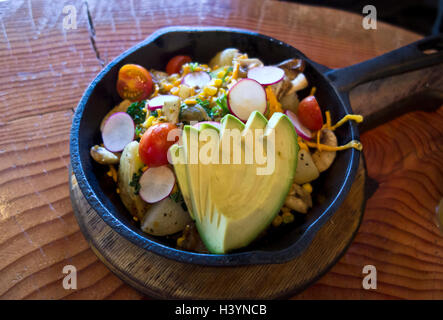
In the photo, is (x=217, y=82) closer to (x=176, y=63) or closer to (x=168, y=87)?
(x=168, y=87)

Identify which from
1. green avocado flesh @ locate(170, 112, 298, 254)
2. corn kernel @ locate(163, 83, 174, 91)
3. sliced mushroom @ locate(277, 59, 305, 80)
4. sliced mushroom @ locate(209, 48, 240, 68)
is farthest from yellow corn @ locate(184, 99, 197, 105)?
sliced mushroom @ locate(277, 59, 305, 80)

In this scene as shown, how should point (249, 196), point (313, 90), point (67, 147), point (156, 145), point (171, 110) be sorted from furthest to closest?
1. point (67, 147)
2. point (313, 90)
3. point (171, 110)
4. point (156, 145)
5. point (249, 196)

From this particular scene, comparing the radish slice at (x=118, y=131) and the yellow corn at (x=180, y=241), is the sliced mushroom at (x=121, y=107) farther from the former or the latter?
the yellow corn at (x=180, y=241)

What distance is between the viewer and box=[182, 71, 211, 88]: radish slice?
1.90 meters

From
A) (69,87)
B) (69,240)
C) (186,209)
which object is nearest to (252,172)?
(186,209)

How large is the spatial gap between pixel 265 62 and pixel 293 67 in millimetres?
282

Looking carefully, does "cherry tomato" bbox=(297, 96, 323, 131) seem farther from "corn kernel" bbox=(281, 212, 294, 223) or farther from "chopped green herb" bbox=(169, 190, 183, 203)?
"chopped green herb" bbox=(169, 190, 183, 203)

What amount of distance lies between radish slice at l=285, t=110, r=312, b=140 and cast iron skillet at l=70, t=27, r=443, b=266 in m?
0.16

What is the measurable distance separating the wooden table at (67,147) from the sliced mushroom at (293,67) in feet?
2.48

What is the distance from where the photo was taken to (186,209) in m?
1.58

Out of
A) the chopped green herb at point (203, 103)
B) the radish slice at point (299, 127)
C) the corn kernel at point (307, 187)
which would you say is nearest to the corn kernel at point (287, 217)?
the corn kernel at point (307, 187)

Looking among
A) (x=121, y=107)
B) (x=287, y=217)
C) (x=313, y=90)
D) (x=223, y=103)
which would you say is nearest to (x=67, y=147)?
(x=121, y=107)

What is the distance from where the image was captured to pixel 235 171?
4.52 ft

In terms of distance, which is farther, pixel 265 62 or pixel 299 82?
pixel 265 62
